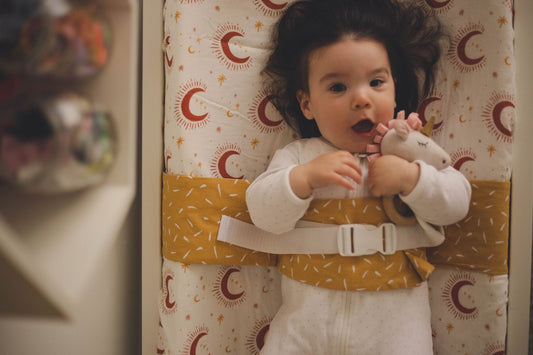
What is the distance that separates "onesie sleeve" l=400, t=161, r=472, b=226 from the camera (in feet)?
2.18

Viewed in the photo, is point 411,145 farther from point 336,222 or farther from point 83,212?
point 83,212

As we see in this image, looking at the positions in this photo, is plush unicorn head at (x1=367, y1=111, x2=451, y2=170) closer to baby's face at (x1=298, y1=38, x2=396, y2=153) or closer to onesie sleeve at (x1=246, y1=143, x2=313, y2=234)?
baby's face at (x1=298, y1=38, x2=396, y2=153)

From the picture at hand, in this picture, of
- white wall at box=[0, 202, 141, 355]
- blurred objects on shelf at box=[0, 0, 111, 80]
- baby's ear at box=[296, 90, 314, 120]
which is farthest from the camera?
baby's ear at box=[296, 90, 314, 120]

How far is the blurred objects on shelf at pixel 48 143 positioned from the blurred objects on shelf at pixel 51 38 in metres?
0.03

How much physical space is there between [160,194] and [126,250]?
18 centimetres

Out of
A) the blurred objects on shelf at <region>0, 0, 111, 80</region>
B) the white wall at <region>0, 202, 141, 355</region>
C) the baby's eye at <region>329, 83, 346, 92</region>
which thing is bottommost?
the white wall at <region>0, 202, 141, 355</region>

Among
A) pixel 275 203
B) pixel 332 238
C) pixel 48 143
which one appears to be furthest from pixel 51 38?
pixel 332 238

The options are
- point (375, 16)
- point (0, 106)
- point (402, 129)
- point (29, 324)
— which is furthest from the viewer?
point (375, 16)

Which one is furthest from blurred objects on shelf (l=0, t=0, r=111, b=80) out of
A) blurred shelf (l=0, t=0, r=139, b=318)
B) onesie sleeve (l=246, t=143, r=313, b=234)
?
onesie sleeve (l=246, t=143, r=313, b=234)

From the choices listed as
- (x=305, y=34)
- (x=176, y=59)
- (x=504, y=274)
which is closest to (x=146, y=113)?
(x=176, y=59)

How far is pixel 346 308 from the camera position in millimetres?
712

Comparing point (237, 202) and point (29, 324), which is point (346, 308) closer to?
point (237, 202)

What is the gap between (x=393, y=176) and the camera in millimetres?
672

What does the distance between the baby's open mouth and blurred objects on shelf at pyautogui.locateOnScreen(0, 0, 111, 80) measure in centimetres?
51
